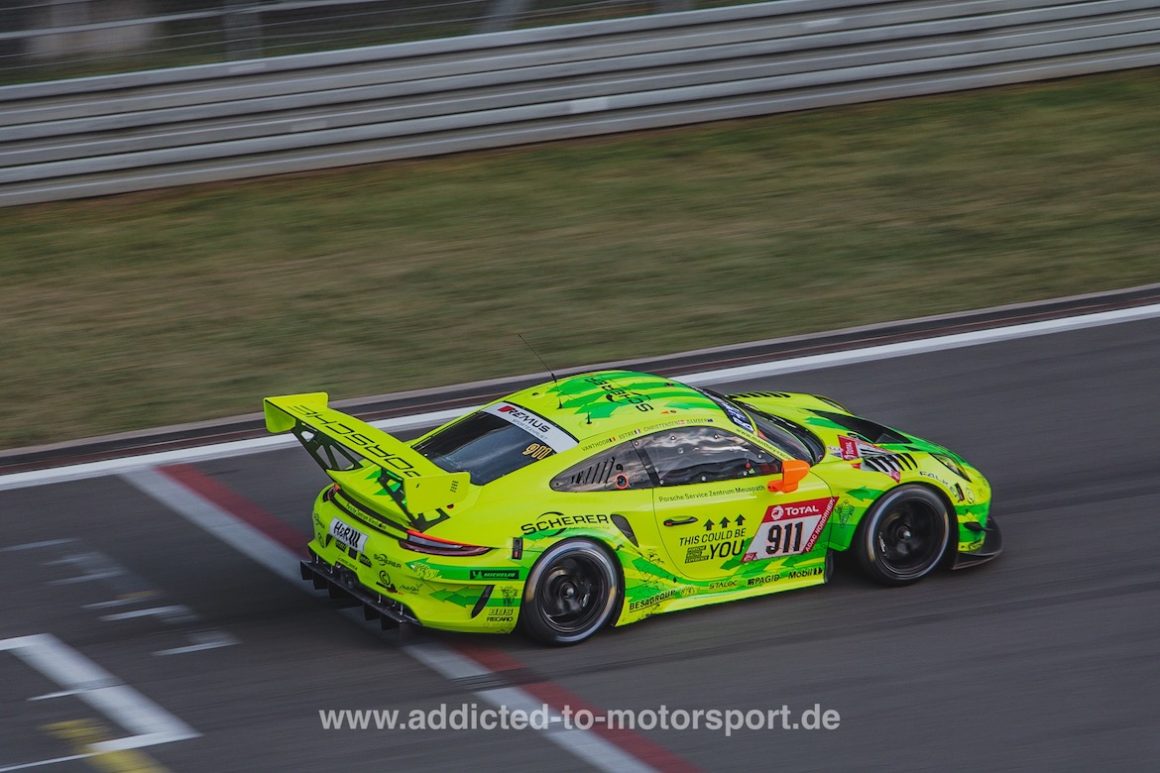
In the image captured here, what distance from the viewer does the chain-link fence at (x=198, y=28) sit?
545 inches

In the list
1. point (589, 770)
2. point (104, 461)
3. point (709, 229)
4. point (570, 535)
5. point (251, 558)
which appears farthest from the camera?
point (709, 229)

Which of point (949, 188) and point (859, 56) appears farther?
point (859, 56)

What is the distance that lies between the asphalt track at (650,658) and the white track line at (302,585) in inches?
2.6

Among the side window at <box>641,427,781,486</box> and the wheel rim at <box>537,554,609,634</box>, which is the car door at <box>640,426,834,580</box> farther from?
the wheel rim at <box>537,554,609,634</box>

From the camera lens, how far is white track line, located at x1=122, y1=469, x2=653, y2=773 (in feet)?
21.5

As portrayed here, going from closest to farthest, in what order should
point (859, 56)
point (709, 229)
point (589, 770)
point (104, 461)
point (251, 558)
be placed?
point (589, 770), point (251, 558), point (104, 461), point (709, 229), point (859, 56)

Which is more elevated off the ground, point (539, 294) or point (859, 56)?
point (859, 56)

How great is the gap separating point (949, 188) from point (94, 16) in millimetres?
8606

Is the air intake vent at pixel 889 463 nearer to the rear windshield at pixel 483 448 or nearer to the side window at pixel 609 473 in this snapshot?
the side window at pixel 609 473

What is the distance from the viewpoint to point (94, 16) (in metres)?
14.0

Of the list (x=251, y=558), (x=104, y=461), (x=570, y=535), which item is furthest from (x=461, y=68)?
(x=570, y=535)

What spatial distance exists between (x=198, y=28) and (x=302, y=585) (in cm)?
802

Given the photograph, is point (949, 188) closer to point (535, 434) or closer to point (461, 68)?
point (461, 68)

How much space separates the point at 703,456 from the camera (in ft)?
25.0
